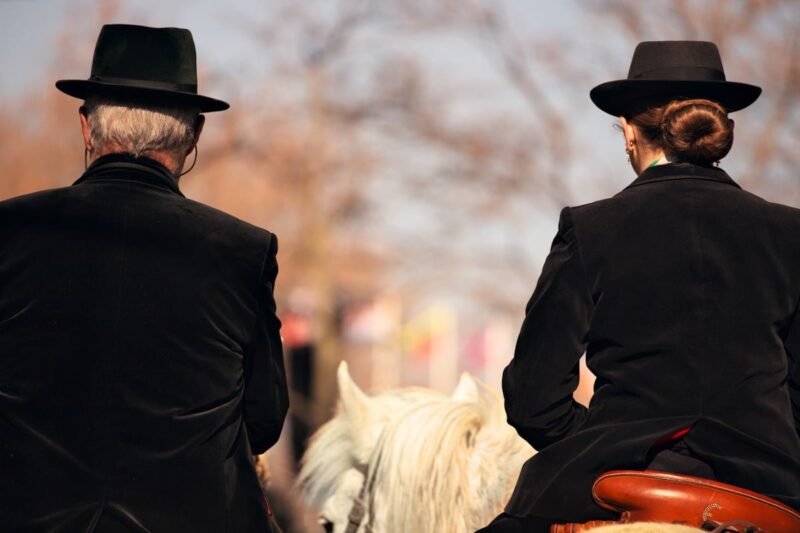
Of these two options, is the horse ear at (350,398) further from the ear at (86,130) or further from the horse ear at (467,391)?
the ear at (86,130)

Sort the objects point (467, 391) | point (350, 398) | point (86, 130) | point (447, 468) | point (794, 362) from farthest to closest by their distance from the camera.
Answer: point (467, 391) < point (350, 398) < point (447, 468) < point (86, 130) < point (794, 362)

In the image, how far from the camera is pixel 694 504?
2689 millimetres

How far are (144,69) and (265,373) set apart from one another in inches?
33.3

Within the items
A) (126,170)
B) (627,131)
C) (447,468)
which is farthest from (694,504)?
(126,170)

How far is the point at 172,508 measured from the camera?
297cm

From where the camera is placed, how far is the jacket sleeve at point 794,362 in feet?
10.0

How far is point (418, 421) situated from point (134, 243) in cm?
144

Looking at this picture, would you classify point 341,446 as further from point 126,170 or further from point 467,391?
point 126,170

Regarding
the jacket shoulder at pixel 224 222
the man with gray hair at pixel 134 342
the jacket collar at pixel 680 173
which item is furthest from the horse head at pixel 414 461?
the jacket collar at pixel 680 173

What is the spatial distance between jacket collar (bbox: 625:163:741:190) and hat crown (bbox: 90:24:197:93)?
119cm

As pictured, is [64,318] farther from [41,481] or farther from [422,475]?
[422,475]

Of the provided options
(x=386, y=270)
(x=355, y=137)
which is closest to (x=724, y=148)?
(x=355, y=137)

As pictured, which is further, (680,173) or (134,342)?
(680,173)

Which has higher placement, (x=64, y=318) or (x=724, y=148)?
(x=724, y=148)
